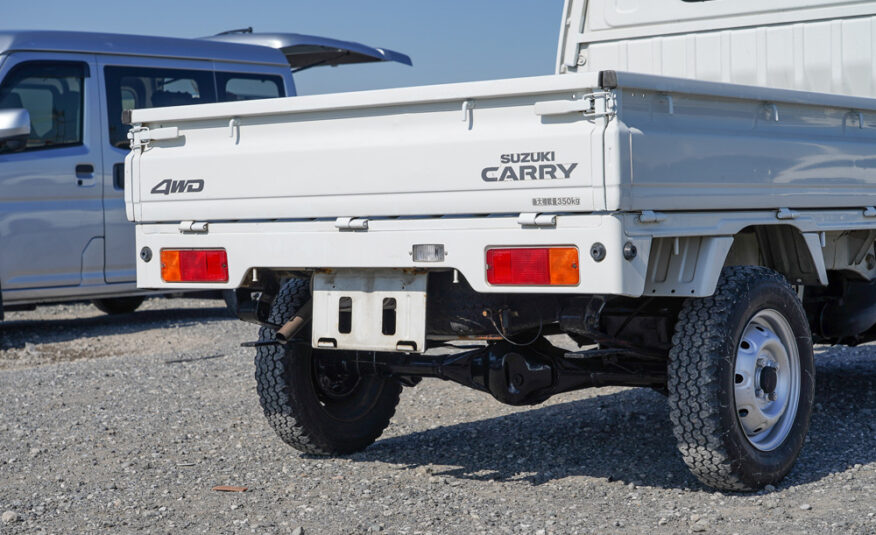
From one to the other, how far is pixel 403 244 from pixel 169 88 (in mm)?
6424

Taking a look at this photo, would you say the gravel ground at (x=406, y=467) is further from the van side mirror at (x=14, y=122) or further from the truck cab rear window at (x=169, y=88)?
the truck cab rear window at (x=169, y=88)

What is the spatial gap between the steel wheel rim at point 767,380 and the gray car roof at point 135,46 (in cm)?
671

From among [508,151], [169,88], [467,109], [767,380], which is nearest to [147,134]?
[467,109]

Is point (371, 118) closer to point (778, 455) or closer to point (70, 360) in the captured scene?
point (778, 455)

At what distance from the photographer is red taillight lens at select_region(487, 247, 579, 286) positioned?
13.7 feet

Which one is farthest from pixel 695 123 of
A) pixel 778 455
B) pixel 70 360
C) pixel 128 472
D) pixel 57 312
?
pixel 57 312

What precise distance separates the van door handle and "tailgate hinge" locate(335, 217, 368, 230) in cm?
562

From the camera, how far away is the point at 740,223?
15.1 ft

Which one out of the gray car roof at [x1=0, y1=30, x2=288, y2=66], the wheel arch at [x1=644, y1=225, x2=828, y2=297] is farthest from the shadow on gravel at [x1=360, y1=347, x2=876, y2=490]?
the gray car roof at [x1=0, y1=30, x2=288, y2=66]

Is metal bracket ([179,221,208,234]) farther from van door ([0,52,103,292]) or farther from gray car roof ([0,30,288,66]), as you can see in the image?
gray car roof ([0,30,288,66])

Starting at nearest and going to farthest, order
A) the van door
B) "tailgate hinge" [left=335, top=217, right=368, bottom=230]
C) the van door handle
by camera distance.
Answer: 1. "tailgate hinge" [left=335, top=217, right=368, bottom=230]
2. the van door
3. the van door handle

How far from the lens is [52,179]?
950 centimetres

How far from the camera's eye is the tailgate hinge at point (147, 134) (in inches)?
200

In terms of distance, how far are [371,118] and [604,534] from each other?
181 cm
